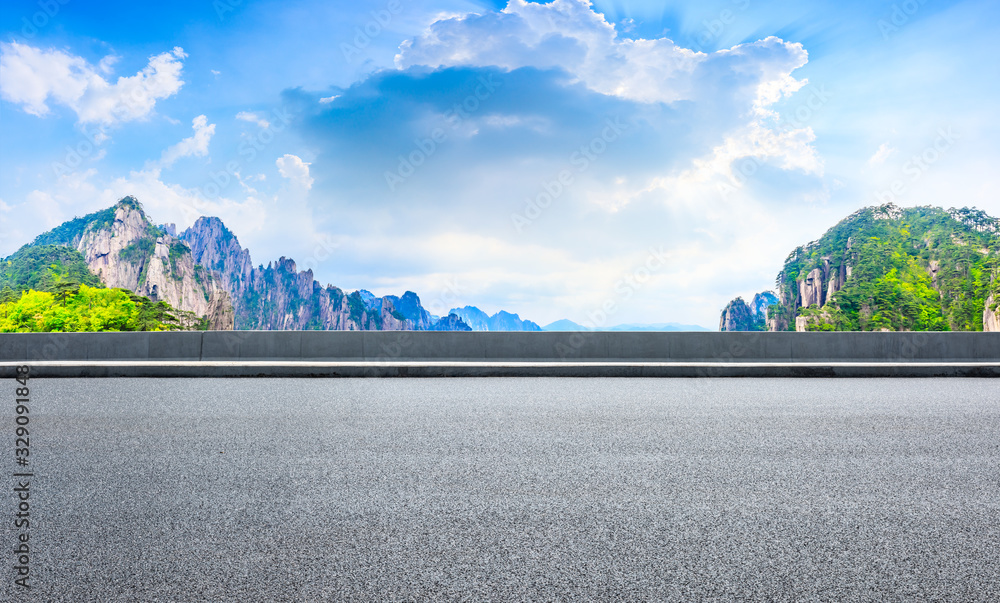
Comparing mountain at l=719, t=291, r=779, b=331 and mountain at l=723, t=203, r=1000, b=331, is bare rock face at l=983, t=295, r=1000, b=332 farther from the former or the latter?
mountain at l=719, t=291, r=779, b=331

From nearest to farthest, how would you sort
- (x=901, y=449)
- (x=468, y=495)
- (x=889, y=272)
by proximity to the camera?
(x=468, y=495) < (x=901, y=449) < (x=889, y=272)

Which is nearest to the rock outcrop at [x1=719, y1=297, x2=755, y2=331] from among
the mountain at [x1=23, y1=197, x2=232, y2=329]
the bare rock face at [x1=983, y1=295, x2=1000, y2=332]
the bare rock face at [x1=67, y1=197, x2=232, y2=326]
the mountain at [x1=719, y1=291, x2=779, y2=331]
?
the mountain at [x1=719, y1=291, x2=779, y2=331]

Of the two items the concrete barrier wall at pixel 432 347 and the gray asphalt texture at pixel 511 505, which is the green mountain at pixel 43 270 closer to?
the concrete barrier wall at pixel 432 347

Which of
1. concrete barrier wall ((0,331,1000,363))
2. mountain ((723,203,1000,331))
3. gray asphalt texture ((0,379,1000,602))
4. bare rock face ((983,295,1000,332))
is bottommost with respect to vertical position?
gray asphalt texture ((0,379,1000,602))

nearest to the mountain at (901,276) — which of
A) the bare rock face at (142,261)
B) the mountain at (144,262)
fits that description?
the mountain at (144,262)

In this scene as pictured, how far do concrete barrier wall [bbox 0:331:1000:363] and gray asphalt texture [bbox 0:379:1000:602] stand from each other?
6.12 meters

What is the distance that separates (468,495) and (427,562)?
1091 millimetres

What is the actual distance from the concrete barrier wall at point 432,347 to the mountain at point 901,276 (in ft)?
282

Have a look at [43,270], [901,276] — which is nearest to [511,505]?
[901,276]

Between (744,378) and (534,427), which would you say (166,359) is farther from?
(744,378)

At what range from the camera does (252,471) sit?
466 centimetres

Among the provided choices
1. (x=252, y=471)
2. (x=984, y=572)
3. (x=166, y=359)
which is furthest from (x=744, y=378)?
(x=166, y=359)

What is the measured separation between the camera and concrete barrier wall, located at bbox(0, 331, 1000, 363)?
45.0 feet

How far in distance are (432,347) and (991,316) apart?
103 metres
